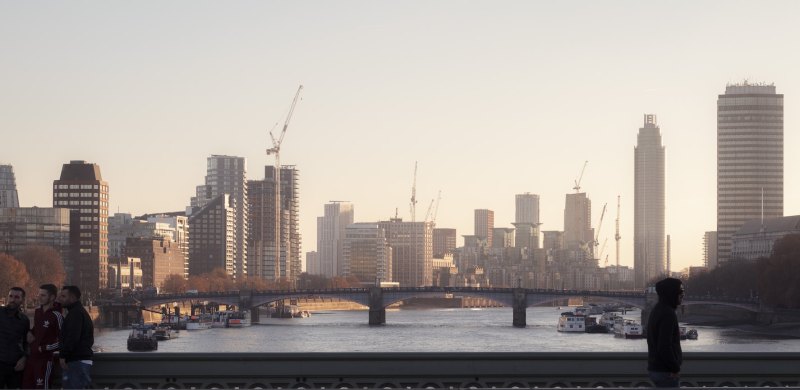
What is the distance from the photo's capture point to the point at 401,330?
119875 millimetres

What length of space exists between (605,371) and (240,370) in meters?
3.95

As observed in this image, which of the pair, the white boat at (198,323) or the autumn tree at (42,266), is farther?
the autumn tree at (42,266)

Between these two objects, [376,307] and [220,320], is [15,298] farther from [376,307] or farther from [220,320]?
[376,307]

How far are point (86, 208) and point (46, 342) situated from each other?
16484cm

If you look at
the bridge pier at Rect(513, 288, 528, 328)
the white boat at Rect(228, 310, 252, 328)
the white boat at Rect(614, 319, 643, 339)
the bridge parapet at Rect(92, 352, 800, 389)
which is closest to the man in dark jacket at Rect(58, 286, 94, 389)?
the bridge parapet at Rect(92, 352, 800, 389)

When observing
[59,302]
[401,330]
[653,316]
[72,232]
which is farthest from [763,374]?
[72,232]

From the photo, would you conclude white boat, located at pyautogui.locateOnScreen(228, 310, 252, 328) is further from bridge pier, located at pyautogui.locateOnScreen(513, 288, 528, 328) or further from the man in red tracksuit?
the man in red tracksuit

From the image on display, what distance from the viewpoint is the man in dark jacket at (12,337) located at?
15.6 m

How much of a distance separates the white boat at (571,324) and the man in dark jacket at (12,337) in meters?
110

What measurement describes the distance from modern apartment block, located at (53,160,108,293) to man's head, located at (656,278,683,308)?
164 meters

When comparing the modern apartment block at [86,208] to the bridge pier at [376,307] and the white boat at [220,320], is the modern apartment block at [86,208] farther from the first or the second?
the bridge pier at [376,307]

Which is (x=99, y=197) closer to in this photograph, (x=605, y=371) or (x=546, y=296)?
(x=546, y=296)

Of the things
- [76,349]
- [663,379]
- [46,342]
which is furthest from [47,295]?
[663,379]

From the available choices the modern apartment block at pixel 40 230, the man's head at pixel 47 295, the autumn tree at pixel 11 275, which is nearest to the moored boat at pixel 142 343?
the autumn tree at pixel 11 275
